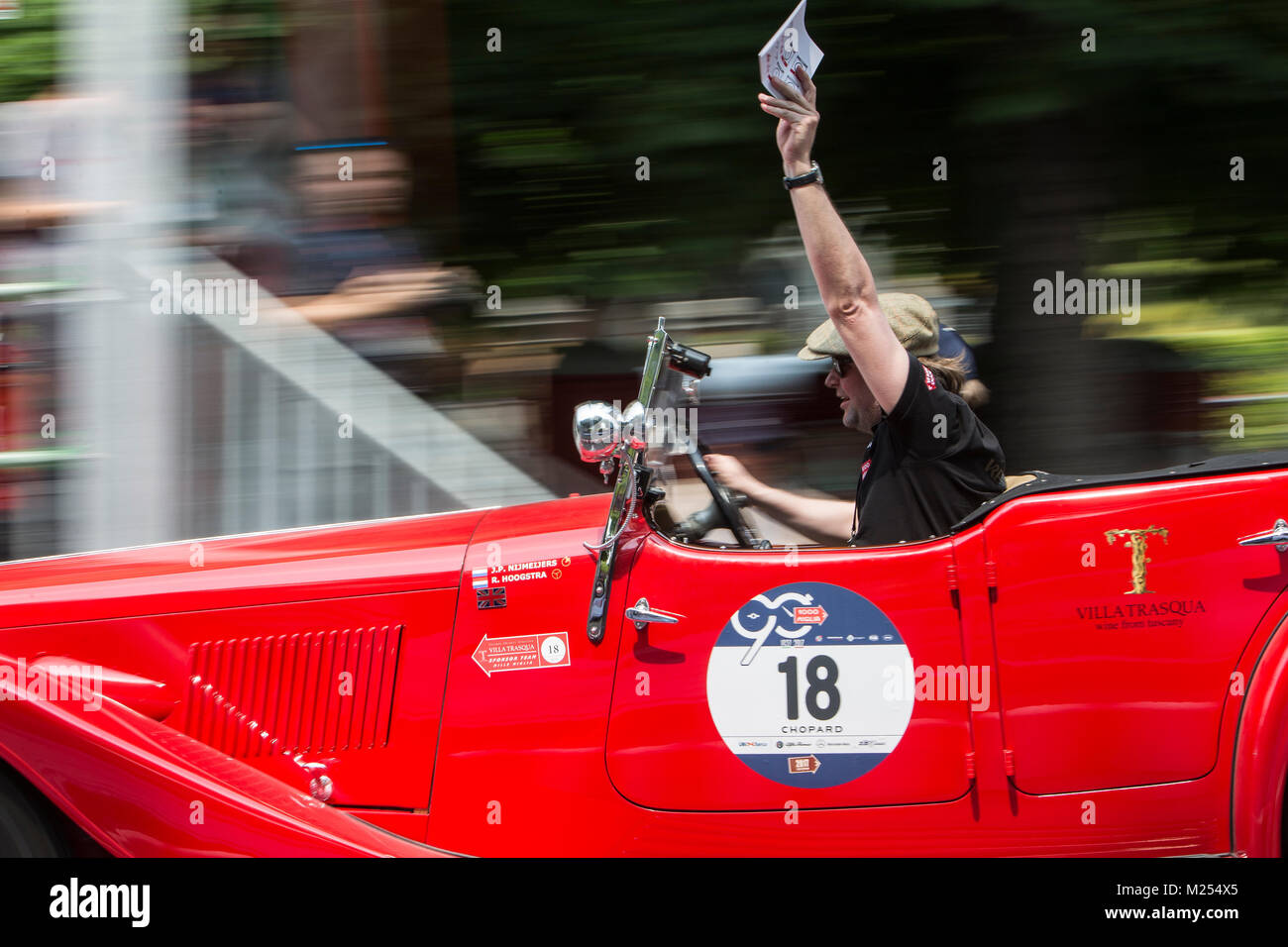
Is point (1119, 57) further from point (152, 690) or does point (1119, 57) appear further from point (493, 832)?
point (152, 690)

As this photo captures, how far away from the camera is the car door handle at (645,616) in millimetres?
2424

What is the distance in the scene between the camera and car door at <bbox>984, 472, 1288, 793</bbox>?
2301mm

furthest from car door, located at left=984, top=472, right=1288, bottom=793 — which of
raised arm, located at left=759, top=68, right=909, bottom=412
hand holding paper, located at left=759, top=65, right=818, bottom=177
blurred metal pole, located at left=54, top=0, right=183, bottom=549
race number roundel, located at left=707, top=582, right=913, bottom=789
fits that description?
blurred metal pole, located at left=54, top=0, right=183, bottom=549

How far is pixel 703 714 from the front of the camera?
2.41m

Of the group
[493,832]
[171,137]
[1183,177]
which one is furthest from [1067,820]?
[171,137]

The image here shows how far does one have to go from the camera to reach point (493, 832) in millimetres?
2502

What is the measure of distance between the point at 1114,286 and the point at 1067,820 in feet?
8.02

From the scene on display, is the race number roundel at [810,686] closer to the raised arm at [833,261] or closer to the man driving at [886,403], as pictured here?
the man driving at [886,403]

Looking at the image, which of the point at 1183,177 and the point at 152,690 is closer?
the point at 152,690

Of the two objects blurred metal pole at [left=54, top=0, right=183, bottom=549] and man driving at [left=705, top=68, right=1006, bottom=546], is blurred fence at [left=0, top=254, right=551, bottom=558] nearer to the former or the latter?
blurred metal pole at [left=54, top=0, right=183, bottom=549]

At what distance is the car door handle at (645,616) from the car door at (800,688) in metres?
0.01

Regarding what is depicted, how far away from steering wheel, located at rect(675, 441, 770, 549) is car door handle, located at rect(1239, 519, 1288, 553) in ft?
3.21

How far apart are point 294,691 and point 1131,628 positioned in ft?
5.82
